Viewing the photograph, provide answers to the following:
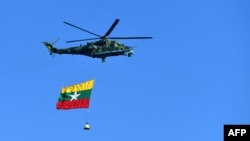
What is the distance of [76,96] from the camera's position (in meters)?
79.0

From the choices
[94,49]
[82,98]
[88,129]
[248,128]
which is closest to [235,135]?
[248,128]

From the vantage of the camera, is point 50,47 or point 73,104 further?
point 50,47

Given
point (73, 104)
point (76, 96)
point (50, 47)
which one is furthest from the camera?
point (50, 47)

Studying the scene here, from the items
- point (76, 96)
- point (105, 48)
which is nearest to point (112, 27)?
point (105, 48)

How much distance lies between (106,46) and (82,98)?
7807 millimetres

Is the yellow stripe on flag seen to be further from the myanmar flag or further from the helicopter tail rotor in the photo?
the helicopter tail rotor

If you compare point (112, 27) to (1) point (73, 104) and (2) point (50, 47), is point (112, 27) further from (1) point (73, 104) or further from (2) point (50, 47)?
(2) point (50, 47)

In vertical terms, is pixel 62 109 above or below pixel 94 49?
below

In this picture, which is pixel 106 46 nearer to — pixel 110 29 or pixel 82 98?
pixel 110 29

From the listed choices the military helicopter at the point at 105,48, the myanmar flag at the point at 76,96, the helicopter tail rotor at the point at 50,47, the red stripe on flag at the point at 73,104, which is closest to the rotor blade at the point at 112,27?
the military helicopter at the point at 105,48

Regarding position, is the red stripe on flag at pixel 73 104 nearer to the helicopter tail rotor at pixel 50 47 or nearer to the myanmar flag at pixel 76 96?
the myanmar flag at pixel 76 96

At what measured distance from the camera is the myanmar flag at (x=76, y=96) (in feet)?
258

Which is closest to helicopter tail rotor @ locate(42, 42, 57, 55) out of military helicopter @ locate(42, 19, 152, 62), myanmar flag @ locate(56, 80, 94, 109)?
military helicopter @ locate(42, 19, 152, 62)

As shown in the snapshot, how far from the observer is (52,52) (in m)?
90.7
